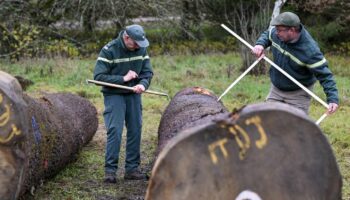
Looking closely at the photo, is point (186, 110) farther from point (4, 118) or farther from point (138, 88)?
point (4, 118)

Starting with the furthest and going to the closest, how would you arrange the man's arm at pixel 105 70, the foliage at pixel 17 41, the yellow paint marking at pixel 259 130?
the foliage at pixel 17 41 < the man's arm at pixel 105 70 < the yellow paint marking at pixel 259 130

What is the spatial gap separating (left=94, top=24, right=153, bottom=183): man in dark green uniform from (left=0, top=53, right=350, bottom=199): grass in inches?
11.9

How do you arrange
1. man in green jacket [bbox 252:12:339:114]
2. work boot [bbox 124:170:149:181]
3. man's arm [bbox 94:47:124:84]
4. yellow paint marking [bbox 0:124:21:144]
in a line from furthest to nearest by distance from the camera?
work boot [bbox 124:170:149:181]
man's arm [bbox 94:47:124:84]
man in green jacket [bbox 252:12:339:114]
yellow paint marking [bbox 0:124:21:144]

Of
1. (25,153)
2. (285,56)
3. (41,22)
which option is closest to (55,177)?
(25,153)

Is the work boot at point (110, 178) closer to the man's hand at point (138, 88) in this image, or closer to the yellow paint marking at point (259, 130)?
the man's hand at point (138, 88)

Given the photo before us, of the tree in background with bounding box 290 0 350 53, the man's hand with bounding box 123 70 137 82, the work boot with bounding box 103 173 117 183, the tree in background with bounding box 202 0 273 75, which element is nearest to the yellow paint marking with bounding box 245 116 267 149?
the man's hand with bounding box 123 70 137 82

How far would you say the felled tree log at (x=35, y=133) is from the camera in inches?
182

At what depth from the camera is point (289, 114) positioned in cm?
357

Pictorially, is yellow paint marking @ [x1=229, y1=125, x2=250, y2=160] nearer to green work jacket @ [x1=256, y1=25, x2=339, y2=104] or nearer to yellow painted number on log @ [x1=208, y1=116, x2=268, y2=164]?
yellow painted number on log @ [x1=208, y1=116, x2=268, y2=164]

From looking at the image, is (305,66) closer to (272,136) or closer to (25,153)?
(272,136)

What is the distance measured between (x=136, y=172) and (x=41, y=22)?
1293 cm

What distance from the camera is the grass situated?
6.35 m

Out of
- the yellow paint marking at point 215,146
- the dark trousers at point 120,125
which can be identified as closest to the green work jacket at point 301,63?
the dark trousers at point 120,125

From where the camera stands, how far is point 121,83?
21.4 ft
